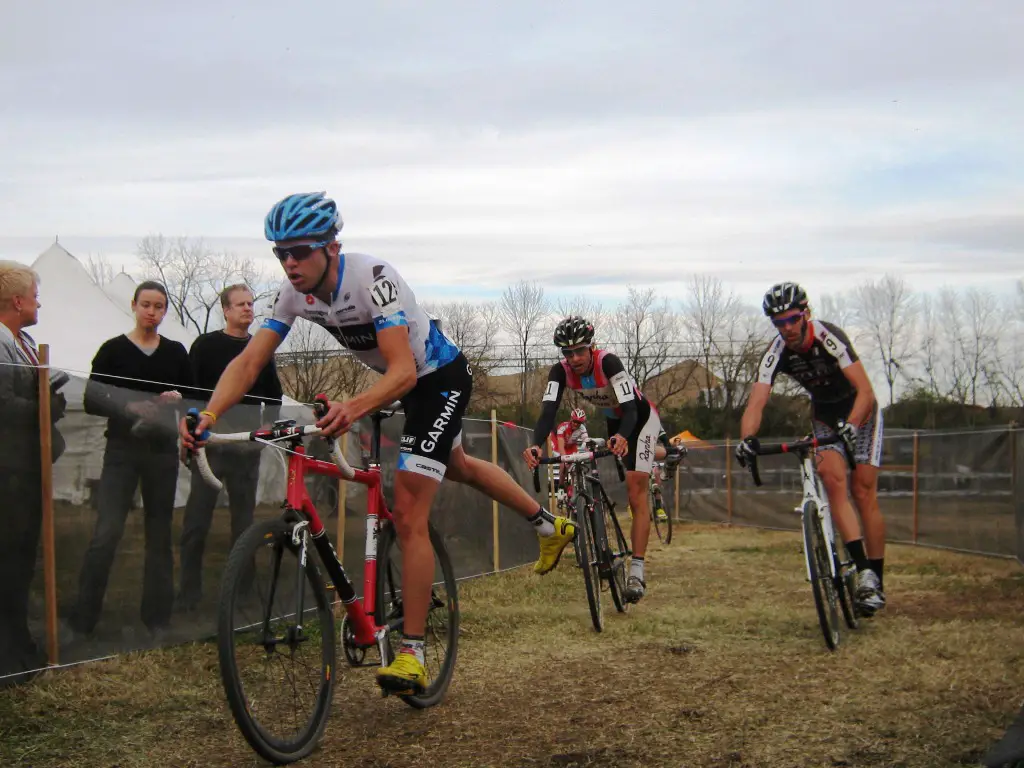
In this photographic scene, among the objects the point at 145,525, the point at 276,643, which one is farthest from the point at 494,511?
the point at 276,643

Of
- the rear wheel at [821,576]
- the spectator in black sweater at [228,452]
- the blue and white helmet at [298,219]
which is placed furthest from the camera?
the spectator in black sweater at [228,452]

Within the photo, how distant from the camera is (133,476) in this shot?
5965 millimetres

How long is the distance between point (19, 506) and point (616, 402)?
442cm

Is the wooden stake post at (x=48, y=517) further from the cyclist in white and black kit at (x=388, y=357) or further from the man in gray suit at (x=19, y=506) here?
the cyclist in white and black kit at (x=388, y=357)

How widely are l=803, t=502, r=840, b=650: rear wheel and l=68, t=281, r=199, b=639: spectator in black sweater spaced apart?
352 cm

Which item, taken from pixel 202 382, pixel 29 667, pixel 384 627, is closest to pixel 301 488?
pixel 384 627

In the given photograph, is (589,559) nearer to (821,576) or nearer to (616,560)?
(616,560)

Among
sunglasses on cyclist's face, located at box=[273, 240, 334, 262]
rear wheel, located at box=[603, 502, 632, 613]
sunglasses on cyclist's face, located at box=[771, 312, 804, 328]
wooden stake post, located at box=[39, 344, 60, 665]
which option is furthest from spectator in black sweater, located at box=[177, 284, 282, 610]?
sunglasses on cyclist's face, located at box=[771, 312, 804, 328]

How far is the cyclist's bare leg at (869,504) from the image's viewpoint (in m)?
7.31

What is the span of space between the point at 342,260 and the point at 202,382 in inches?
127

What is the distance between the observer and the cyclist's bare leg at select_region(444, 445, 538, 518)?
517 centimetres

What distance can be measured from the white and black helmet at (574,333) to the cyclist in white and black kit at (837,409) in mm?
1296

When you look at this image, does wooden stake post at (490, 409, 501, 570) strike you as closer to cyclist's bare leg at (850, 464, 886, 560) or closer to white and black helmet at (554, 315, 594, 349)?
white and black helmet at (554, 315, 594, 349)

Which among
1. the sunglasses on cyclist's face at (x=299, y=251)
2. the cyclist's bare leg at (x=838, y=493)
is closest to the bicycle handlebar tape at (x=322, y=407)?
the sunglasses on cyclist's face at (x=299, y=251)
